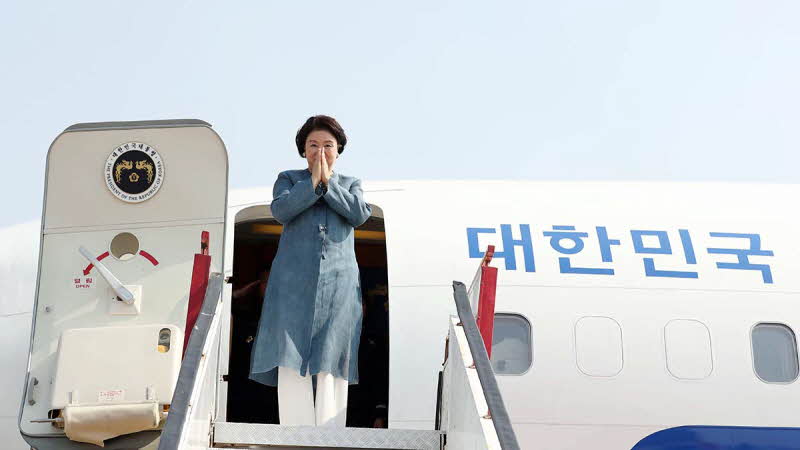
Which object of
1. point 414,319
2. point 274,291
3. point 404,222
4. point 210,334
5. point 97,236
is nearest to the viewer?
point 210,334

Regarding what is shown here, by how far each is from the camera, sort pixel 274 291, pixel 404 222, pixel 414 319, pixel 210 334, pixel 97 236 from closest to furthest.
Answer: pixel 210 334 → pixel 274 291 → pixel 97 236 → pixel 414 319 → pixel 404 222

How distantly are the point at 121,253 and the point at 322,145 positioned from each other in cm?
166

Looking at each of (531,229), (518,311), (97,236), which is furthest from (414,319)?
(97,236)

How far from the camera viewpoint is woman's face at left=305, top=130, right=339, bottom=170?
5.78m

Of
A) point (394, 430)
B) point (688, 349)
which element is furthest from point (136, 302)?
point (688, 349)

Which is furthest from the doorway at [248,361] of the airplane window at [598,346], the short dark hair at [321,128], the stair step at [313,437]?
the stair step at [313,437]

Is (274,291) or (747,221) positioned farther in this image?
(747,221)

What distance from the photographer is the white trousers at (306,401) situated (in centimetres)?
548

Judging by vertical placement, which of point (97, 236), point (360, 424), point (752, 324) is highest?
point (97, 236)

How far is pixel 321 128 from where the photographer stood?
5.83 metres

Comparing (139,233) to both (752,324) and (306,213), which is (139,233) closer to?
(306,213)

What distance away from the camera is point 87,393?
19.8 ft

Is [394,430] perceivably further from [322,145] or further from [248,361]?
[248,361]

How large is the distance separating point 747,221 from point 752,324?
1006mm
